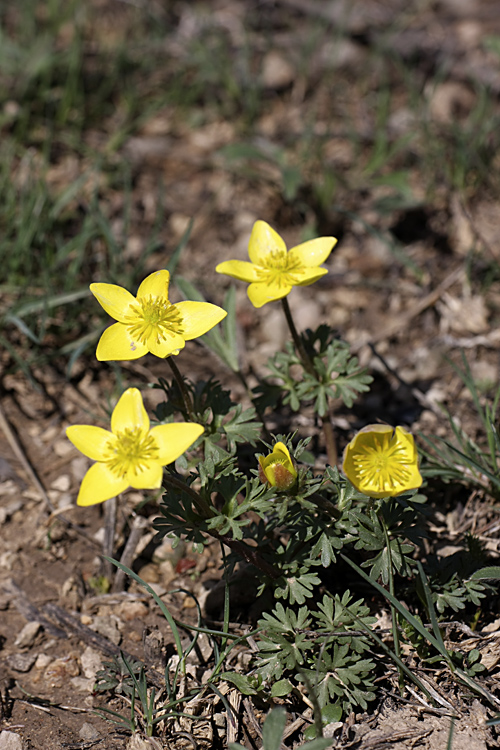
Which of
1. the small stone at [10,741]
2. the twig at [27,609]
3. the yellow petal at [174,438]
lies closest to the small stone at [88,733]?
the small stone at [10,741]

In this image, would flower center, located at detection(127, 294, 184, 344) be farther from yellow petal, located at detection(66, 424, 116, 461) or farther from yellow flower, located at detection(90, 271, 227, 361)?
yellow petal, located at detection(66, 424, 116, 461)

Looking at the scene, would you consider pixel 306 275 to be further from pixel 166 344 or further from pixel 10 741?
pixel 10 741

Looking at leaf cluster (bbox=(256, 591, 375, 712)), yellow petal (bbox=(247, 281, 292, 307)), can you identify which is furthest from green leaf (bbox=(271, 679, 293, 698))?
yellow petal (bbox=(247, 281, 292, 307))

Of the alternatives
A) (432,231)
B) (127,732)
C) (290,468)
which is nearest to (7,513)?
(127,732)

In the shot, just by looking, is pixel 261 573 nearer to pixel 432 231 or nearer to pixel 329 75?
pixel 432 231

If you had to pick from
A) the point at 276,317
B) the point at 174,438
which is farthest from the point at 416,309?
the point at 174,438

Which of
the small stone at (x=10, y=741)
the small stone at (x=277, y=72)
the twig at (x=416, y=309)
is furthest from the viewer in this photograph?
the small stone at (x=277, y=72)

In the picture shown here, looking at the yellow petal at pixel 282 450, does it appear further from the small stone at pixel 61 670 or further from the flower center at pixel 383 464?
the small stone at pixel 61 670
